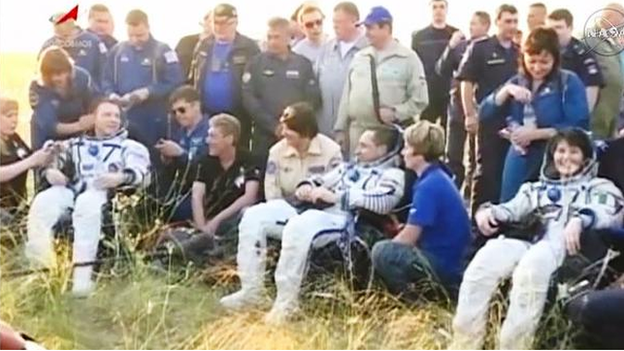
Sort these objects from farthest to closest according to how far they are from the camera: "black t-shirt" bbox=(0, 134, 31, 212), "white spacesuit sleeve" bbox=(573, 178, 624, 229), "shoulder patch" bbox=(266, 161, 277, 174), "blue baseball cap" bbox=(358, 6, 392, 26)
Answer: "black t-shirt" bbox=(0, 134, 31, 212), "shoulder patch" bbox=(266, 161, 277, 174), "blue baseball cap" bbox=(358, 6, 392, 26), "white spacesuit sleeve" bbox=(573, 178, 624, 229)

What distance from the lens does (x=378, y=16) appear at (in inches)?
124

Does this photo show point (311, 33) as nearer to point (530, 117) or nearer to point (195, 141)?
point (195, 141)

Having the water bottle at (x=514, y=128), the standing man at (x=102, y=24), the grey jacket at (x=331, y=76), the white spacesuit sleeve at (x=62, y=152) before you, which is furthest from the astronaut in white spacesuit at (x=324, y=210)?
the standing man at (x=102, y=24)

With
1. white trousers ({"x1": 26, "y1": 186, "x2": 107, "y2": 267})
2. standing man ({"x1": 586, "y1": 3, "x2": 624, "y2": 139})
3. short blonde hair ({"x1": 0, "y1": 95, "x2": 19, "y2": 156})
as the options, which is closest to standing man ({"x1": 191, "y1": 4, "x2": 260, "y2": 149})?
white trousers ({"x1": 26, "y1": 186, "x2": 107, "y2": 267})

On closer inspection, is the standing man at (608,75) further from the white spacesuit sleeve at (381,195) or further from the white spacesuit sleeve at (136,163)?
the white spacesuit sleeve at (136,163)

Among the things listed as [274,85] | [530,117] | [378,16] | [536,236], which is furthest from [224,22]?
[536,236]

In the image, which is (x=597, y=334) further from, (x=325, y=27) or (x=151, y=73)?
(x=151, y=73)

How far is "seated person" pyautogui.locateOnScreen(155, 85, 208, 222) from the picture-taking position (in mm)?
3297

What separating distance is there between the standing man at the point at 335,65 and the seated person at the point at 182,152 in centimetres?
36

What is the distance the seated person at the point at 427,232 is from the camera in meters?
3.16

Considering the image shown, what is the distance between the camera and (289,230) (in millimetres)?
3252

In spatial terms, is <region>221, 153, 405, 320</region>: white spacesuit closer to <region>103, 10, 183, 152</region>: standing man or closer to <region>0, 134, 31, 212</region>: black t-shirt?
<region>103, 10, 183, 152</region>: standing man

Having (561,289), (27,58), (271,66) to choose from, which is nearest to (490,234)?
(561,289)

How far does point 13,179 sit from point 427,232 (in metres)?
1.24
